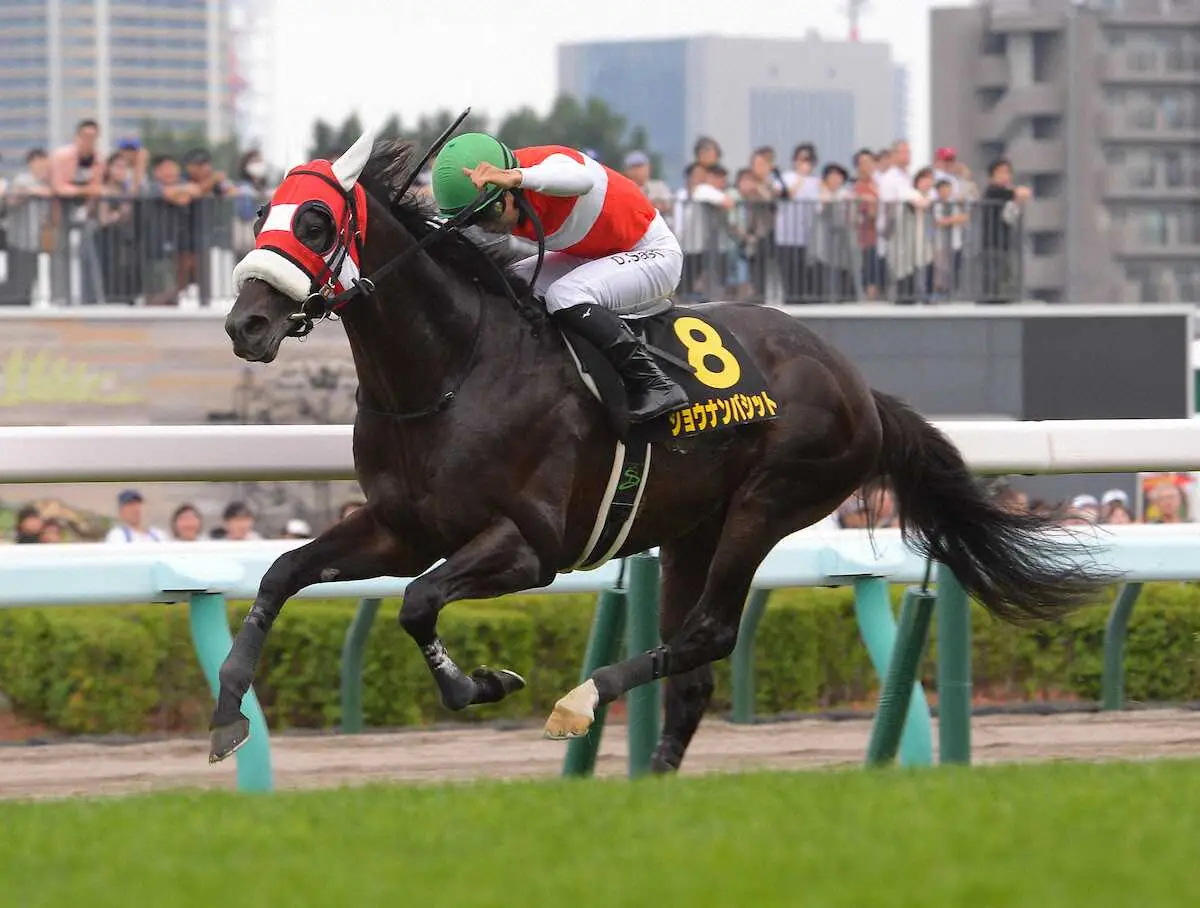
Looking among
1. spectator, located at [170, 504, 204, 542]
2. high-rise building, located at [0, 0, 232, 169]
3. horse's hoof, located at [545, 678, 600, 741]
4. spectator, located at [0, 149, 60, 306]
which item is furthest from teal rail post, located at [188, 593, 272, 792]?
high-rise building, located at [0, 0, 232, 169]

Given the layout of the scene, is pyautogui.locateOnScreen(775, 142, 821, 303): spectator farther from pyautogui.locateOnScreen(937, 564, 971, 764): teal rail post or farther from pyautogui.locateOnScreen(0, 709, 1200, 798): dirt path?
pyautogui.locateOnScreen(937, 564, 971, 764): teal rail post

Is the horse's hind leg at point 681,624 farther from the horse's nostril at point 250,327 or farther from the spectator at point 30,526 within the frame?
the spectator at point 30,526

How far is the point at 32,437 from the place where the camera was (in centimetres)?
548

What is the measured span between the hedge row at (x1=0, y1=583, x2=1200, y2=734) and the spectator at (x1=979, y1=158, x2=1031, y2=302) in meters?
6.96

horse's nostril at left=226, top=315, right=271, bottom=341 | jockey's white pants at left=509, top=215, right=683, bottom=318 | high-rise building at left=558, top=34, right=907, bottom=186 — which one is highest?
high-rise building at left=558, top=34, right=907, bottom=186

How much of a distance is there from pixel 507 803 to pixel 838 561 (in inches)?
97.3

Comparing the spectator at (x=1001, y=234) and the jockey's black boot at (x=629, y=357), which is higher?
the spectator at (x=1001, y=234)

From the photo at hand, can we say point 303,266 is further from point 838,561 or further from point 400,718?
point 400,718

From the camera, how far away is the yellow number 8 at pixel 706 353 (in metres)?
5.37

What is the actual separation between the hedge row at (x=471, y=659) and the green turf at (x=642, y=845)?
9.37 ft

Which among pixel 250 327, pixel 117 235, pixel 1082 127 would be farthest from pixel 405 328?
pixel 1082 127

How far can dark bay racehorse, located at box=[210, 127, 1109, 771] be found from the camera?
4.86 m

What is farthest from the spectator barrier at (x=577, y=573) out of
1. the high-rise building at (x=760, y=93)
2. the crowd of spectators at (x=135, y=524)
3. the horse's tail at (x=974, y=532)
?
the high-rise building at (x=760, y=93)

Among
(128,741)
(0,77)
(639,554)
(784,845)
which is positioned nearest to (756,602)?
(639,554)
